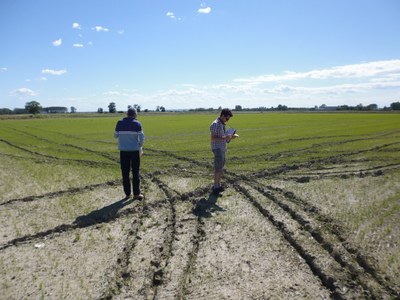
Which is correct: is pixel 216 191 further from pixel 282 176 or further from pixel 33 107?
pixel 33 107

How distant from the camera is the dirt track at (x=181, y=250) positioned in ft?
16.6

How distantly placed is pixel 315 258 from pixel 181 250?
8.01ft

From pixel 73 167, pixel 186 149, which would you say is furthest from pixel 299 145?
pixel 73 167

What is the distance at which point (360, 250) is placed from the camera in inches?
241

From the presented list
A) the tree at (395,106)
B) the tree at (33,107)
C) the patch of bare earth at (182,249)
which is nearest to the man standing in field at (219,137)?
the patch of bare earth at (182,249)

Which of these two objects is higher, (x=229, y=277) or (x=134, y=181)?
(x=134, y=181)

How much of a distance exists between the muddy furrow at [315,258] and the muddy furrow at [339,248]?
0.52ft

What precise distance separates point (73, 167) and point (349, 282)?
12.7 metres

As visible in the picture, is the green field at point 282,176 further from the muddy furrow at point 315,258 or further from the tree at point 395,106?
the tree at point 395,106

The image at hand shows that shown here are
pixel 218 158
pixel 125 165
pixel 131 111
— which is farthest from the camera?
pixel 218 158

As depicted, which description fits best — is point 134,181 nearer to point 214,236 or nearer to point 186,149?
point 214,236

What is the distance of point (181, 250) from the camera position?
6309 millimetres

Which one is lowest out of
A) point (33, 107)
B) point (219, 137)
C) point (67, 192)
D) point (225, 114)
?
point (67, 192)

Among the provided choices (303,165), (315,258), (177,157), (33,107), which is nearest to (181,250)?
(315,258)
